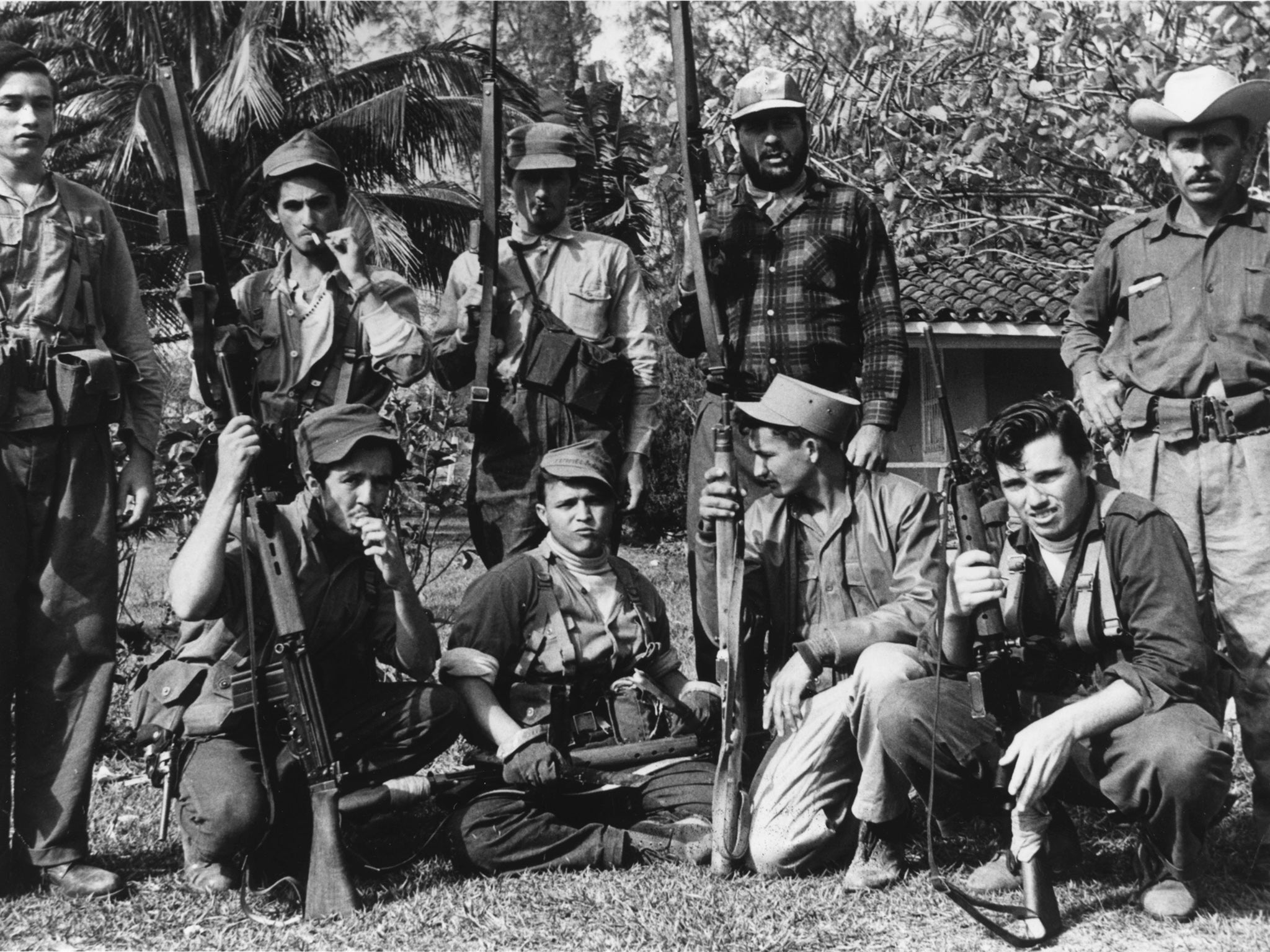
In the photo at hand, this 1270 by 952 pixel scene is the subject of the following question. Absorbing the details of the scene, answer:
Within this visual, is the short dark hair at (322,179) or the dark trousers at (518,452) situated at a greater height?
the short dark hair at (322,179)

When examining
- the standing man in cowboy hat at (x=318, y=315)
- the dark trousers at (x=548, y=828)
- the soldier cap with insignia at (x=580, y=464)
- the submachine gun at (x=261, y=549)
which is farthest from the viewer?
the standing man in cowboy hat at (x=318, y=315)

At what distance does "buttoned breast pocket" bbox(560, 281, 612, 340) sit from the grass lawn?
2.27 meters

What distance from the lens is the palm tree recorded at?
19000 mm

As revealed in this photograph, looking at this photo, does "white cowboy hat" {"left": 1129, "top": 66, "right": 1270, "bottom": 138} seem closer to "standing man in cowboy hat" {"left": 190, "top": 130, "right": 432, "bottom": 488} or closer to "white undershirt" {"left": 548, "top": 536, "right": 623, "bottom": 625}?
"white undershirt" {"left": 548, "top": 536, "right": 623, "bottom": 625}

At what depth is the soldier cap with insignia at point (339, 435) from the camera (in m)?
4.74

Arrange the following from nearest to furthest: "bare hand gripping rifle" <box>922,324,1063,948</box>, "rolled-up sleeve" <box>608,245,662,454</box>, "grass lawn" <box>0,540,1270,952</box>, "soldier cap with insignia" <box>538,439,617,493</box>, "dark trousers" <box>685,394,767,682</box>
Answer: "bare hand gripping rifle" <box>922,324,1063,948</box>
"grass lawn" <box>0,540,1270,952</box>
"soldier cap with insignia" <box>538,439,617,493</box>
"dark trousers" <box>685,394,767,682</box>
"rolled-up sleeve" <box>608,245,662,454</box>

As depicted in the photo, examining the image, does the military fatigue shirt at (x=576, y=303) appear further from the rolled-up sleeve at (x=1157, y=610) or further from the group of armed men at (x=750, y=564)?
the rolled-up sleeve at (x=1157, y=610)

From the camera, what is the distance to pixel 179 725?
4730mm

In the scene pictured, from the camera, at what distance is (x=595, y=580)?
5258 mm

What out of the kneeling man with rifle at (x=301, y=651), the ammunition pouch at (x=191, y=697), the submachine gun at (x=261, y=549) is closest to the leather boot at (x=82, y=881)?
the kneeling man with rifle at (x=301, y=651)

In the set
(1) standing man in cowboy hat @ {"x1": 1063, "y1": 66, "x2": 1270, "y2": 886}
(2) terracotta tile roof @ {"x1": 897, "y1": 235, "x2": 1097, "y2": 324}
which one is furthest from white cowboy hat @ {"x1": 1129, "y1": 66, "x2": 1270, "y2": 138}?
(2) terracotta tile roof @ {"x1": 897, "y1": 235, "x2": 1097, "y2": 324}

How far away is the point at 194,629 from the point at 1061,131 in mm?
6708

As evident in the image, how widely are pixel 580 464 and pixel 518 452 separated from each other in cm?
61

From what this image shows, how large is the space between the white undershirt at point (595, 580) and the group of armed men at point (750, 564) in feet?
0.04
